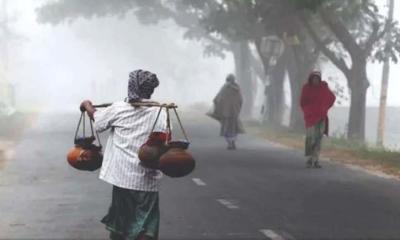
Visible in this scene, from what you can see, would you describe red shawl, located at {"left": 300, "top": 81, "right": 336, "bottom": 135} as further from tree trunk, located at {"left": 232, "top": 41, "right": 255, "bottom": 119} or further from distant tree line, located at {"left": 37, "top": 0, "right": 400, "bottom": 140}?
tree trunk, located at {"left": 232, "top": 41, "right": 255, "bottom": 119}

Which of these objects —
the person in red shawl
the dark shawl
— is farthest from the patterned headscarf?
the dark shawl

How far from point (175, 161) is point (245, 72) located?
38699mm

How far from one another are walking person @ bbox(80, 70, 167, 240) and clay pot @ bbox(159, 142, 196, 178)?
0.28 meters

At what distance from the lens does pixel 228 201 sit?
12.9 m

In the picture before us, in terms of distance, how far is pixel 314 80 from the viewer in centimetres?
1786

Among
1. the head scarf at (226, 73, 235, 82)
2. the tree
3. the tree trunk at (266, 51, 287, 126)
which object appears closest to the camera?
the head scarf at (226, 73, 235, 82)

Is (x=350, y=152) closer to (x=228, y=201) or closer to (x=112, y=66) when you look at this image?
(x=228, y=201)

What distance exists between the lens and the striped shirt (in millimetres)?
6793

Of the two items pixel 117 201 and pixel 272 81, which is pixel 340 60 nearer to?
pixel 272 81

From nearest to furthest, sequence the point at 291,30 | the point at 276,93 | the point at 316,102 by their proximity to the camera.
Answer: the point at 316,102 < the point at 291,30 < the point at 276,93

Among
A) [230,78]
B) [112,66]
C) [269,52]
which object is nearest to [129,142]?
[230,78]

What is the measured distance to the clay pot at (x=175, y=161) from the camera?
21.3ft

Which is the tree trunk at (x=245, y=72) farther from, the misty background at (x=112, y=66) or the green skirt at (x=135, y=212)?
the green skirt at (x=135, y=212)

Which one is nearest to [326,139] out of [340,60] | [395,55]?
[340,60]
